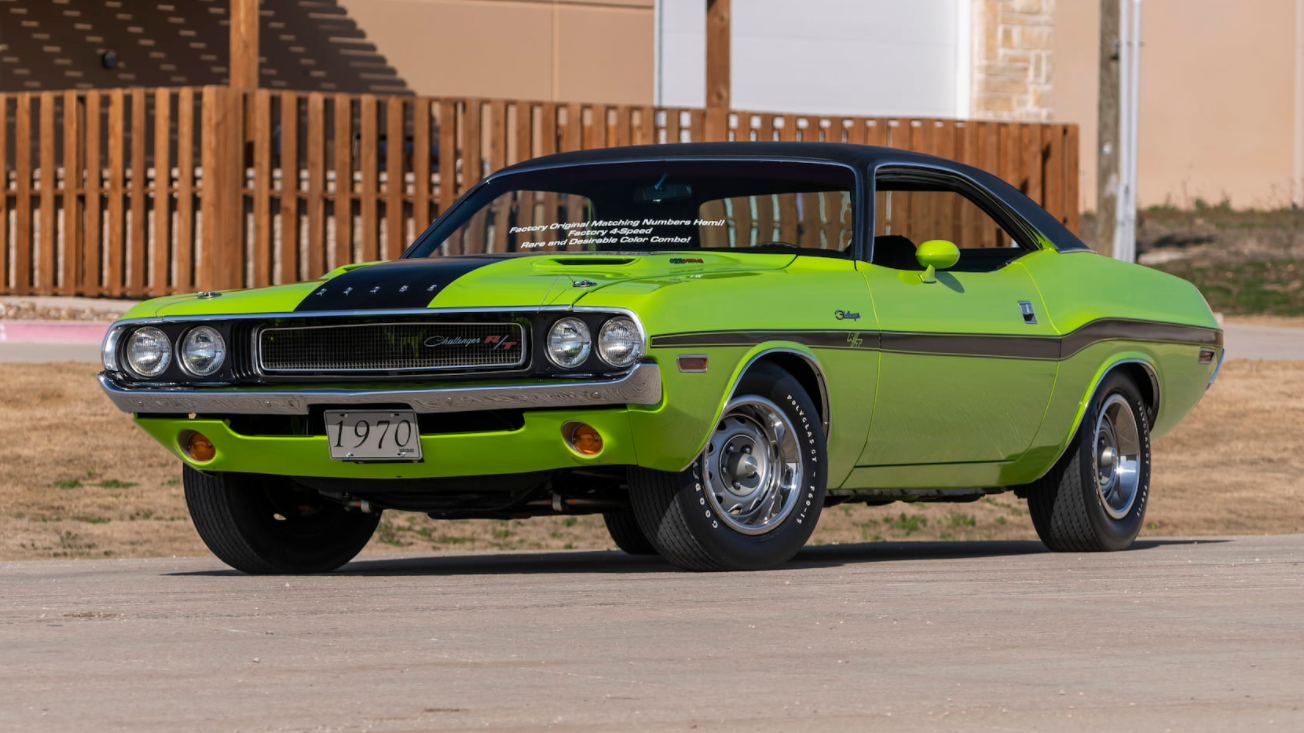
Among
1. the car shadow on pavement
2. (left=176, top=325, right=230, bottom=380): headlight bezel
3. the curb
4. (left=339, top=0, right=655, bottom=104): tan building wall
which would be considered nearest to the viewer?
(left=176, top=325, right=230, bottom=380): headlight bezel

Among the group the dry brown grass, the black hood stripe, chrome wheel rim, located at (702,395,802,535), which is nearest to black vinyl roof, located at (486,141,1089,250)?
the black hood stripe

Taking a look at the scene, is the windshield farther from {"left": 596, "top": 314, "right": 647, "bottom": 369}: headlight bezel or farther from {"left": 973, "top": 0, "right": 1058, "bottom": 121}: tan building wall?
{"left": 973, "top": 0, "right": 1058, "bottom": 121}: tan building wall

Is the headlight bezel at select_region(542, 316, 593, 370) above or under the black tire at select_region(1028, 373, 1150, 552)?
above

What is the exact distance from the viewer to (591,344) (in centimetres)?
627

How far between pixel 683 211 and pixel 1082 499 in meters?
1.97

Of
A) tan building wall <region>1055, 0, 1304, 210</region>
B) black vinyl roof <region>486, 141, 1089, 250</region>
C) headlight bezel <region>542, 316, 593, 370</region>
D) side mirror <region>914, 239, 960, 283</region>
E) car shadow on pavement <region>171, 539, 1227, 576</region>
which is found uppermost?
tan building wall <region>1055, 0, 1304, 210</region>

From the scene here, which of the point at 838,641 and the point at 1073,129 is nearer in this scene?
the point at 838,641

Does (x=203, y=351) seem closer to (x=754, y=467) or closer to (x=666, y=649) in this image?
(x=754, y=467)

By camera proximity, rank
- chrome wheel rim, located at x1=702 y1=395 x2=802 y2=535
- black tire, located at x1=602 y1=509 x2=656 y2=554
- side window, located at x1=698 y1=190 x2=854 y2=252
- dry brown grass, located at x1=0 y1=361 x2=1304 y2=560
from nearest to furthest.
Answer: chrome wheel rim, located at x1=702 y1=395 x2=802 y2=535 → side window, located at x1=698 y1=190 x2=854 y2=252 → black tire, located at x1=602 y1=509 x2=656 y2=554 → dry brown grass, located at x1=0 y1=361 x2=1304 y2=560

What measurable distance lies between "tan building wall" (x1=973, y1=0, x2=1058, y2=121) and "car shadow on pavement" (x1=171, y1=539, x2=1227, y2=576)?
15.7 m

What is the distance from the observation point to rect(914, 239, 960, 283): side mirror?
7.29 meters

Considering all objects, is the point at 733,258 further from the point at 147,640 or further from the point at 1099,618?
the point at 147,640

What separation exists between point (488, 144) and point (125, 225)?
3.47 m

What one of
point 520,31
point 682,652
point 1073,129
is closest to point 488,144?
point 520,31
